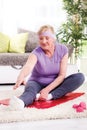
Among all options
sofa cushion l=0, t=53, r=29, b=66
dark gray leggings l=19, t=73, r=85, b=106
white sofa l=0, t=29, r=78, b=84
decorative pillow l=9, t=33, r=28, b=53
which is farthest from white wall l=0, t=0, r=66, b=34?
dark gray leggings l=19, t=73, r=85, b=106

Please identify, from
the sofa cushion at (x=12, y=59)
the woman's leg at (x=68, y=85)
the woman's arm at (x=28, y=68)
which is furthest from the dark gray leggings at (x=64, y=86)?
the sofa cushion at (x=12, y=59)

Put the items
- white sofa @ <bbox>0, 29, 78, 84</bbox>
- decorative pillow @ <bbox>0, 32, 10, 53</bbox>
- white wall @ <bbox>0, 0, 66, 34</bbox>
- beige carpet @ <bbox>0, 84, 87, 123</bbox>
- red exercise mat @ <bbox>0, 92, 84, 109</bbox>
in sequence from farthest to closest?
white wall @ <bbox>0, 0, 66, 34</bbox>, decorative pillow @ <bbox>0, 32, 10, 53</bbox>, white sofa @ <bbox>0, 29, 78, 84</bbox>, red exercise mat @ <bbox>0, 92, 84, 109</bbox>, beige carpet @ <bbox>0, 84, 87, 123</bbox>

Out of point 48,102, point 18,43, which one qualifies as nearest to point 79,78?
point 48,102

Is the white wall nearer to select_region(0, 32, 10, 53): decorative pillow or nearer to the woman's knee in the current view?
select_region(0, 32, 10, 53): decorative pillow

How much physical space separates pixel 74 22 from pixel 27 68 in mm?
2599

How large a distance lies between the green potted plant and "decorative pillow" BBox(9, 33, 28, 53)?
806 mm

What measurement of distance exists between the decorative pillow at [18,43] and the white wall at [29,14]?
84cm

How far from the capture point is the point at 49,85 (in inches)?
141

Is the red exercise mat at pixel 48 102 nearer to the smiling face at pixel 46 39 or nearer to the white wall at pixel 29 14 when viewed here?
the smiling face at pixel 46 39

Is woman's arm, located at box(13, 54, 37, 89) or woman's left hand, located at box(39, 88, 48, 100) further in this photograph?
woman's left hand, located at box(39, 88, 48, 100)

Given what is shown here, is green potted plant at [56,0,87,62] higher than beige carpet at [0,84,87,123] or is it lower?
higher

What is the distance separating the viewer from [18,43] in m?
5.25

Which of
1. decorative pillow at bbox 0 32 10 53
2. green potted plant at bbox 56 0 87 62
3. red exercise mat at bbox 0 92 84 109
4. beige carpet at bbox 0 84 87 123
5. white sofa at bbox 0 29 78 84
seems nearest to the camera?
beige carpet at bbox 0 84 87 123

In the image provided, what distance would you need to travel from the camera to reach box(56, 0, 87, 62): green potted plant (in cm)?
576
